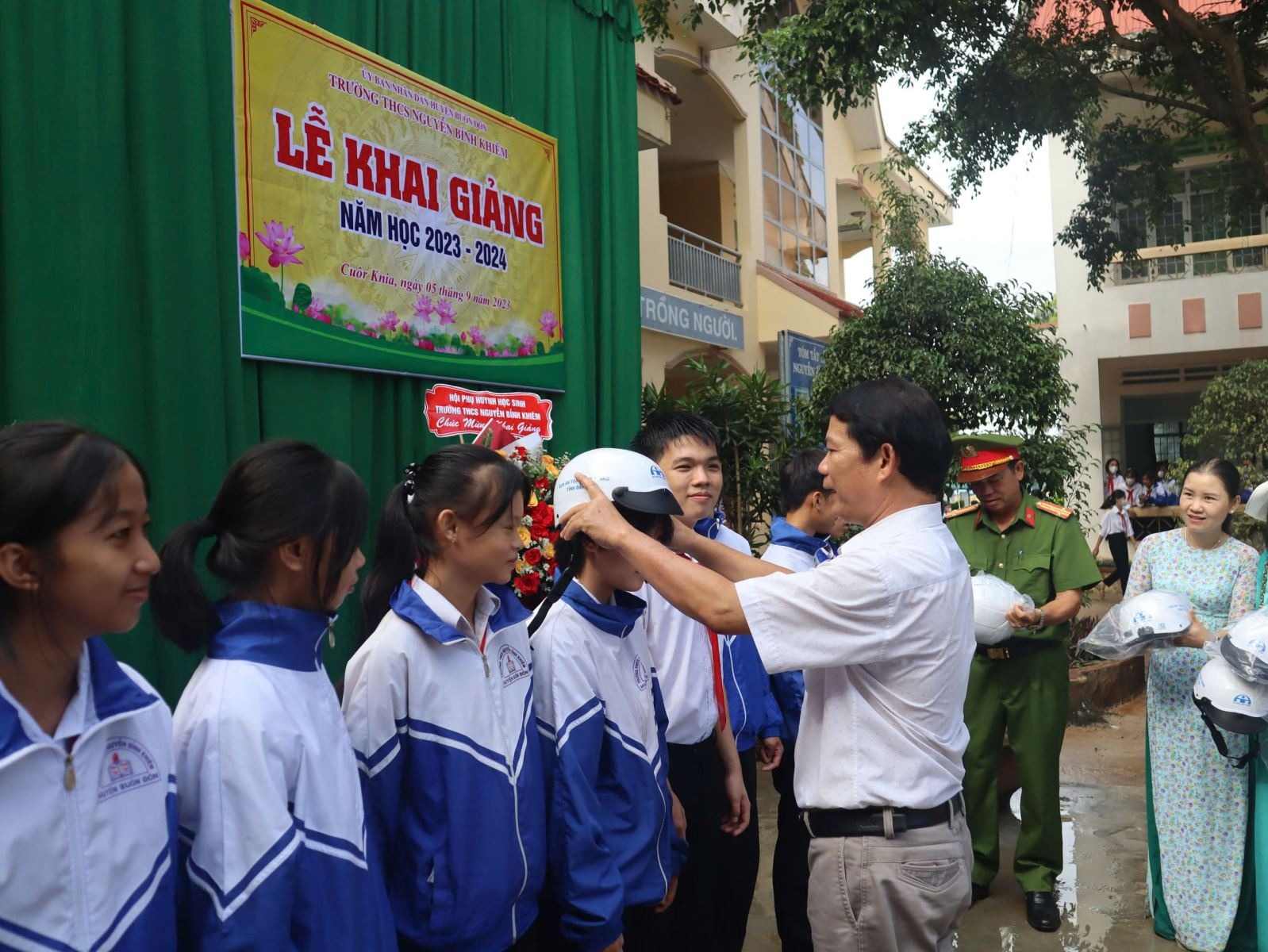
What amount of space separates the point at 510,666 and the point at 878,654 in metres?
0.68

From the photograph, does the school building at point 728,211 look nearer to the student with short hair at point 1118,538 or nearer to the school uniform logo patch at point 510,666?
the student with short hair at point 1118,538

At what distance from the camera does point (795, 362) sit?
5906mm

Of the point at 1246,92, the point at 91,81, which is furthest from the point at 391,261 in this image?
the point at 1246,92

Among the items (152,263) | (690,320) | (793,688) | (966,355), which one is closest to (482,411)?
(152,263)

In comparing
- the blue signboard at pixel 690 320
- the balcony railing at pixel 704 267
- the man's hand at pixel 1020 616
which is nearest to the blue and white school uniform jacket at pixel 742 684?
the man's hand at pixel 1020 616

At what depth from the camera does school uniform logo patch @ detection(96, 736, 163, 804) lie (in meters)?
1.30

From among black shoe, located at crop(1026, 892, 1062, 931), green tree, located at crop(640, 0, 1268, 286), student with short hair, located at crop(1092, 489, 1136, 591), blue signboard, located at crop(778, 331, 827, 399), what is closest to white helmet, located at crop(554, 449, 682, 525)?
black shoe, located at crop(1026, 892, 1062, 931)

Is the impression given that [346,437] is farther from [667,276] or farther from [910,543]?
[667,276]

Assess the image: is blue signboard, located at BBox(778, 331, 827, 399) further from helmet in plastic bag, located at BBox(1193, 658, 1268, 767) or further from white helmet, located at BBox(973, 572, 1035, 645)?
helmet in plastic bag, located at BBox(1193, 658, 1268, 767)

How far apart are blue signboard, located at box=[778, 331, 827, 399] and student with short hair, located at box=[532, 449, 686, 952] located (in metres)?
3.72

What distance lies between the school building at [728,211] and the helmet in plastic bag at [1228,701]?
6214 millimetres

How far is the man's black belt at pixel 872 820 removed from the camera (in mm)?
1928

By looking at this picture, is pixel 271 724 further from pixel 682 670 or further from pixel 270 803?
pixel 682 670

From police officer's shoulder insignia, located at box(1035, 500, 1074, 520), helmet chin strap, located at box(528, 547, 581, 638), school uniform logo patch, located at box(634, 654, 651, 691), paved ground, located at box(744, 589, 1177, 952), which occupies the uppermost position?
police officer's shoulder insignia, located at box(1035, 500, 1074, 520)
